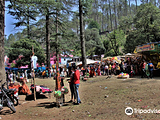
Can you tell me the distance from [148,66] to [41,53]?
65.9ft

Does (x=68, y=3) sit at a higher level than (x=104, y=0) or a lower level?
lower

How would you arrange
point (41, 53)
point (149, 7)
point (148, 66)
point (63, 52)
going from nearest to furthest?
1. point (148, 66)
2. point (63, 52)
3. point (41, 53)
4. point (149, 7)

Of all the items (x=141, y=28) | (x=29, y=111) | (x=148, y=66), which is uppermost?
(x=141, y=28)

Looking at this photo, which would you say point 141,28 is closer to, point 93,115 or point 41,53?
point 41,53

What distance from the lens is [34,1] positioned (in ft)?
33.2

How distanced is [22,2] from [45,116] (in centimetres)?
721

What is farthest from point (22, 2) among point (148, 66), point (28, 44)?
point (28, 44)

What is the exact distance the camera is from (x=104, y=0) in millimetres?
78750

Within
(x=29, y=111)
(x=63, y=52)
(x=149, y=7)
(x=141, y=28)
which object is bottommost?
(x=29, y=111)

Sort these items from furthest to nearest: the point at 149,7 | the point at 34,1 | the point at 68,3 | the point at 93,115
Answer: the point at 149,7 → the point at 68,3 → the point at 34,1 → the point at 93,115

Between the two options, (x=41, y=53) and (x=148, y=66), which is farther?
(x=41, y=53)

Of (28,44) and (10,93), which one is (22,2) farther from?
(28,44)

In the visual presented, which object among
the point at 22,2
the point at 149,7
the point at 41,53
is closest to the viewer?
the point at 22,2

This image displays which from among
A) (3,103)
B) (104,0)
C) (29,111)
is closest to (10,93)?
(3,103)
